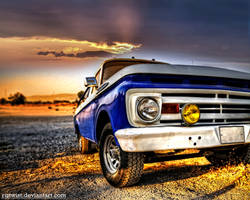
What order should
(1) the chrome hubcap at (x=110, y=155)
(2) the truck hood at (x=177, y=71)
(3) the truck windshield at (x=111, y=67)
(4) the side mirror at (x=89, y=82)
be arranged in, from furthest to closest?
(3) the truck windshield at (x=111, y=67) < (4) the side mirror at (x=89, y=82) < (1) the chrome hubcap at (x=110, y=155) < (2) the truck hood at (x=177, y=71)

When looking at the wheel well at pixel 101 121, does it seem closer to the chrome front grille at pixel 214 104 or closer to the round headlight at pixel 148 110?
the round headlight at pixel 148 110

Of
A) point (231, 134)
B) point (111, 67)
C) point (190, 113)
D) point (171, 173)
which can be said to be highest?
point (111, 67)

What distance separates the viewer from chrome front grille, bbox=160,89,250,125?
2344mm

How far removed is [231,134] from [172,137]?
2.42ft

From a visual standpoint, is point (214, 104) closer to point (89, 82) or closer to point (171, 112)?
point (171, 112)

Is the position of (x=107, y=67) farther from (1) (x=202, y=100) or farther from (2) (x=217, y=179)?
(2) (x=217, y=179)

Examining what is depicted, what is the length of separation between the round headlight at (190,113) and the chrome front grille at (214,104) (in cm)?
5

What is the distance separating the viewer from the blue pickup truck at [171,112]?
2.23 meters

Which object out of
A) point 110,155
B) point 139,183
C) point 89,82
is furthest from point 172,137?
point 89,82

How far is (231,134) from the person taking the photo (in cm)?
242

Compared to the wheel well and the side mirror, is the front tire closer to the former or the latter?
the wheel well

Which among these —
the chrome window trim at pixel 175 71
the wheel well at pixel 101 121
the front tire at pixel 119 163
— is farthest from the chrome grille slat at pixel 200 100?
the wheel well at pixel 101 121

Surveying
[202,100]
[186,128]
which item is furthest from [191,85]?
[186,128]

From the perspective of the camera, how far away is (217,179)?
2.93 meters
